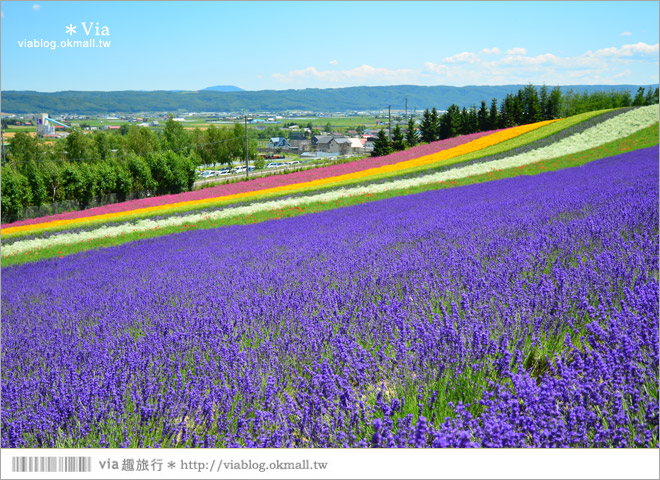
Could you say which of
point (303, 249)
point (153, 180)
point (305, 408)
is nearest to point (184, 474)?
point (305, 408)

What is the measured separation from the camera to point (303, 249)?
7.44 meters

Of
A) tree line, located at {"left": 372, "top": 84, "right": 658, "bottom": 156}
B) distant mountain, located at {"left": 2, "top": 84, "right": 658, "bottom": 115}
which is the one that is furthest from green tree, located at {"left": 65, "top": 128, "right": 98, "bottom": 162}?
tree line, located at {"left": 372, "top": 84, "right": 658, "bottom": 156}

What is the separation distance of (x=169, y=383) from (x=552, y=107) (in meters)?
71.4

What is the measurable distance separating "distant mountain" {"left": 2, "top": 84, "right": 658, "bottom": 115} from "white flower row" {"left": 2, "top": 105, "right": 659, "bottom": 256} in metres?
3.89

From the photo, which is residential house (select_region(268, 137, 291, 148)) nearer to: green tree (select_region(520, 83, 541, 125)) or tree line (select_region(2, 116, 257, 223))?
tree line (select_region(2, 116, 257, 223))

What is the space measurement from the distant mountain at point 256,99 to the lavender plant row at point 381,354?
1837 mm

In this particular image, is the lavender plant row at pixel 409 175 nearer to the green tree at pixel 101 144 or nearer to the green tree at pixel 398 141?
the green tree at pixel 398 141

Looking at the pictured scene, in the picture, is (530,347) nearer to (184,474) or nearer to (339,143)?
(184,474)

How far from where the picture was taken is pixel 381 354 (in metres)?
2.66

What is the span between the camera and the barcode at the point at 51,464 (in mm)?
1959

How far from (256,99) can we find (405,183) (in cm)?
977

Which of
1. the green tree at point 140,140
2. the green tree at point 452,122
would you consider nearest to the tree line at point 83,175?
the green tree at point 140,140

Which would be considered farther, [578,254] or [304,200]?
[304,200]

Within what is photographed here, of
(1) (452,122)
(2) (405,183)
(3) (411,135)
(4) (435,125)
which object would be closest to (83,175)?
(2) (405,183)
